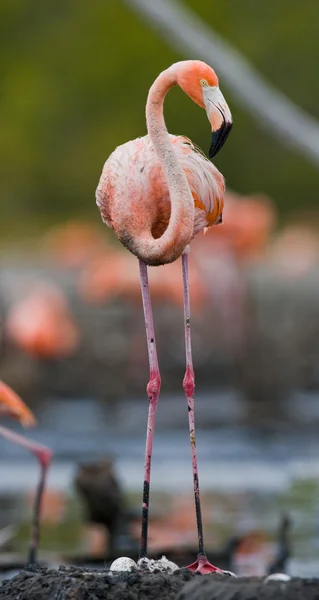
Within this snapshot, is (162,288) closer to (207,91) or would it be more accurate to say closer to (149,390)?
(149,390)

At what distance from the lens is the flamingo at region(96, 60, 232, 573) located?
13.0 ft

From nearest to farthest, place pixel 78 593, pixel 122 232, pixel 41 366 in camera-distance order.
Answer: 1. pixel 78 593
2. pixel 122 232
3. pixel 41 366

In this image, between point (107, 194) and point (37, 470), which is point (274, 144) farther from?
point (107, 194)

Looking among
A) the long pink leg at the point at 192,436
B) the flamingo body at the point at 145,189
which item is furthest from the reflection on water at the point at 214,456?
the flamingo body at the point at 145,189

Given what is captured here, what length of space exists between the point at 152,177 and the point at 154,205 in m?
0.08

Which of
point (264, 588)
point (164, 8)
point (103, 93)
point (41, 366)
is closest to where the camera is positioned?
point (264, 588)

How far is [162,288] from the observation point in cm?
1477

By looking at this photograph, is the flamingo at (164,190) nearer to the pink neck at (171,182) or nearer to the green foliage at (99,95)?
the pink neck at (171,182)

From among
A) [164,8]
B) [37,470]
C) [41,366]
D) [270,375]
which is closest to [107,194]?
[164,8]

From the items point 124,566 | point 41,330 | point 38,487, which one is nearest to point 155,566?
Answer: point 124,566

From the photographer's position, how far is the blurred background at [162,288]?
816 cm

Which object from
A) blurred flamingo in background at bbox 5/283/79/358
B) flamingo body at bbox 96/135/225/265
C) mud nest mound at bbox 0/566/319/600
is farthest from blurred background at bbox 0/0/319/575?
mud nest mound at bbox 0/566/319/600

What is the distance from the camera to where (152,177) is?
414 centimetres

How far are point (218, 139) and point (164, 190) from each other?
39 centimetres
